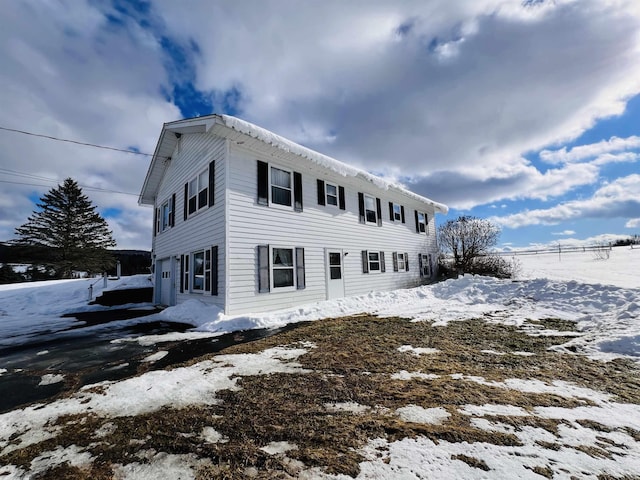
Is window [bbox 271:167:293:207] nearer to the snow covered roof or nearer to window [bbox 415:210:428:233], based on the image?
the snow covered roof

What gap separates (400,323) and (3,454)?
7.00 meters

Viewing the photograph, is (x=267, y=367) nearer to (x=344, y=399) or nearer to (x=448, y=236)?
(x=344, y=399)

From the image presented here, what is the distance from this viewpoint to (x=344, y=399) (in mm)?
3164

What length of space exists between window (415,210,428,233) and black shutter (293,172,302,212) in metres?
9.91

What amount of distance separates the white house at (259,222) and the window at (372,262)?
0.08 m

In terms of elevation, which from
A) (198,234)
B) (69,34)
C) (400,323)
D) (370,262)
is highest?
(69,34)

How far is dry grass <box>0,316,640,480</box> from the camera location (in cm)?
217

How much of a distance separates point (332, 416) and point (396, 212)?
14.2 m

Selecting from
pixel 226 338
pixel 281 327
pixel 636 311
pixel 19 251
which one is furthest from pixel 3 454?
pixel 19 251

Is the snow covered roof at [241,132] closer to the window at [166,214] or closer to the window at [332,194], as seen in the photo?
the window at [332,194]

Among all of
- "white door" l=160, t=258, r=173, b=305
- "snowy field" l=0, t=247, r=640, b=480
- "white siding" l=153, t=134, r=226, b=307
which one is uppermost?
"white siding" l=153, t=134, r=226, b=307

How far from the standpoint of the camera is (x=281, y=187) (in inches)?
392

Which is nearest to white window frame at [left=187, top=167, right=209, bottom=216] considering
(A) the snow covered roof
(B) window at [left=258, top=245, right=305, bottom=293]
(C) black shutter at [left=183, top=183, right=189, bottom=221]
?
(C) black shutter at [left=183, top=183, right=189, bottom=221]

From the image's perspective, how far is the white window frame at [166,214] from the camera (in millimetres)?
12884
